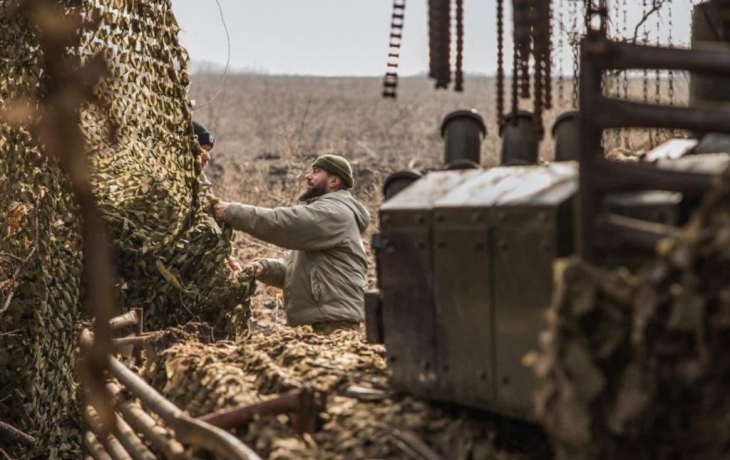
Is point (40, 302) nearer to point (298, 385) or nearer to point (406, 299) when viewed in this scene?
point (298, 385)

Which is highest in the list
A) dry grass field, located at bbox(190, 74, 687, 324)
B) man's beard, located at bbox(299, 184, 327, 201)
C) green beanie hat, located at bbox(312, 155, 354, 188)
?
green beanie hat, located at bbox(312, 155, 354, 188)

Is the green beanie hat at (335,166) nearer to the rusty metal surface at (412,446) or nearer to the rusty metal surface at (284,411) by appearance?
the rusty metal surface at (284,411)

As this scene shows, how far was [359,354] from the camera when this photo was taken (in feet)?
21.5

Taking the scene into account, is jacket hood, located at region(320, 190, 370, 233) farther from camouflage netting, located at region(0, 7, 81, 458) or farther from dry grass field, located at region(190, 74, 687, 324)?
dry grass field, located at region(190, 74, 687, 324)

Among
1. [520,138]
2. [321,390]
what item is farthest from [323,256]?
[321,390]

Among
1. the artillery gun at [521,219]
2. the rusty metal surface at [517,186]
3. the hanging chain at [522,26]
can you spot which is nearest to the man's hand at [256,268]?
the hanging chain at [522,26]

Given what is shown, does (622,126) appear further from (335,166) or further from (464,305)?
(335,166)

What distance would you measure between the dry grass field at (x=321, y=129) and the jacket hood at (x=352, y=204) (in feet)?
24.8

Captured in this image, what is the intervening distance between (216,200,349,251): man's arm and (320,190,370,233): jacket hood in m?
0.10

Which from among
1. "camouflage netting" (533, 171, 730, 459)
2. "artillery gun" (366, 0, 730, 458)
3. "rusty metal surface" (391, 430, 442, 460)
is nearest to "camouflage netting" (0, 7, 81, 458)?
"artillery gun" (366, 0, 730, 458)

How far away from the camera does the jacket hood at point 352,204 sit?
9852 millimetres

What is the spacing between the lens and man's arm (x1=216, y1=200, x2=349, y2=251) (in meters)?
9.45

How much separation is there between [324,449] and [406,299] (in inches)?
28.6

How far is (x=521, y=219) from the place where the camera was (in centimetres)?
459
